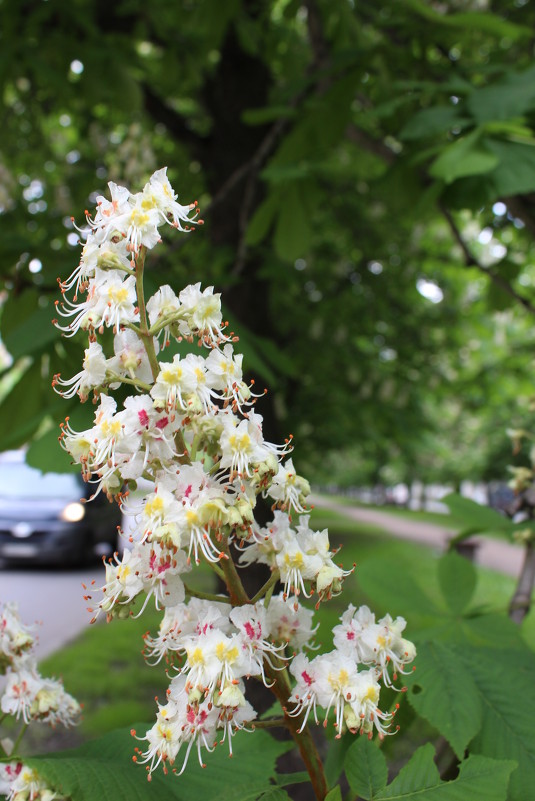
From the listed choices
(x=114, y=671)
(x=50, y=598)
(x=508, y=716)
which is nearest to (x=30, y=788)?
(x=508, y=716)

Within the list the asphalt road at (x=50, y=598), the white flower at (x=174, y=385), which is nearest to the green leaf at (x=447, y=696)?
the white flower at (x=174, y=385)

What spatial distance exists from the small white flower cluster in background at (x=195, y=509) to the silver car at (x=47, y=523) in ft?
29.8

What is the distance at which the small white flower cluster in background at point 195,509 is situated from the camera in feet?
2.67

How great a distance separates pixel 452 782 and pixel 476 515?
1.20 meters

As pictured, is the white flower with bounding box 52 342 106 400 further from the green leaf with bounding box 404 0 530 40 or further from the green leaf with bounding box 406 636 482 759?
the green leaf with bounding box 404 0 530 40

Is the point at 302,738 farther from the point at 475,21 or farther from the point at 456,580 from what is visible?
the point at 475,21

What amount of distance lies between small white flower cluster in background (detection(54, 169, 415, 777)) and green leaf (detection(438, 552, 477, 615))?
2.58ft

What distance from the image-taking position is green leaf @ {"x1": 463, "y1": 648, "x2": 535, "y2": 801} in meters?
1.03

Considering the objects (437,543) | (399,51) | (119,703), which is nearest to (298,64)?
(399,51)

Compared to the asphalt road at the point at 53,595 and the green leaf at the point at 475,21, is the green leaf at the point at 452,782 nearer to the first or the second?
the green leaf at the point at 475,21

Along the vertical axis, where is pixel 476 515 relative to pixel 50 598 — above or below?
above

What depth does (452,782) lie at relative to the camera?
2.87ft

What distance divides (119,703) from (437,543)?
1121 centimetres

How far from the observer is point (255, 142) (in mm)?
4324
